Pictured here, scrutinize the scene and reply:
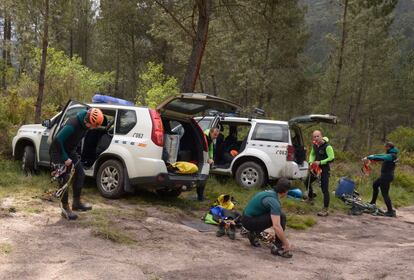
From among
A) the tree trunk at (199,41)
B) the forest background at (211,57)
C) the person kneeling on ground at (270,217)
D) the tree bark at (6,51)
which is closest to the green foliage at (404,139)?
the forest background at (211,57)

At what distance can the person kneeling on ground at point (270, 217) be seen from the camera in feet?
20.1

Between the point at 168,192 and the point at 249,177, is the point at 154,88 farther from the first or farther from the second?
the point at 168,192

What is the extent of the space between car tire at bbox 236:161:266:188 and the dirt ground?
3.07m

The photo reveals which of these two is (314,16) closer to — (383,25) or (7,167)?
(383,25)

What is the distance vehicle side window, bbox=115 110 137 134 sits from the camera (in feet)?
26.8

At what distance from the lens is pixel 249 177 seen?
1102 cm

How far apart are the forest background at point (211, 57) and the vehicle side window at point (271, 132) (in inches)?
39.2

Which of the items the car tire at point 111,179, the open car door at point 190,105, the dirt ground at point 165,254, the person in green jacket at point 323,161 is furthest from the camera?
the person in green jacket at point 323,161

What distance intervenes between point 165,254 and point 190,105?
315cm

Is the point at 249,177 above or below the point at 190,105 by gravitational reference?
below

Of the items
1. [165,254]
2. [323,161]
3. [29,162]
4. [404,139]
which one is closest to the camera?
[165,254]

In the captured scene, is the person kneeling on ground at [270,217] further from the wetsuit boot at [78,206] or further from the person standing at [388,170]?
the person standing at [388,170]

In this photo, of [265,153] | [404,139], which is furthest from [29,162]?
[404,139]

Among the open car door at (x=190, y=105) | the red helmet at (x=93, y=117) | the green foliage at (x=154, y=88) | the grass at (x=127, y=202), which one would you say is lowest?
the grass at (x=127, y=202)
